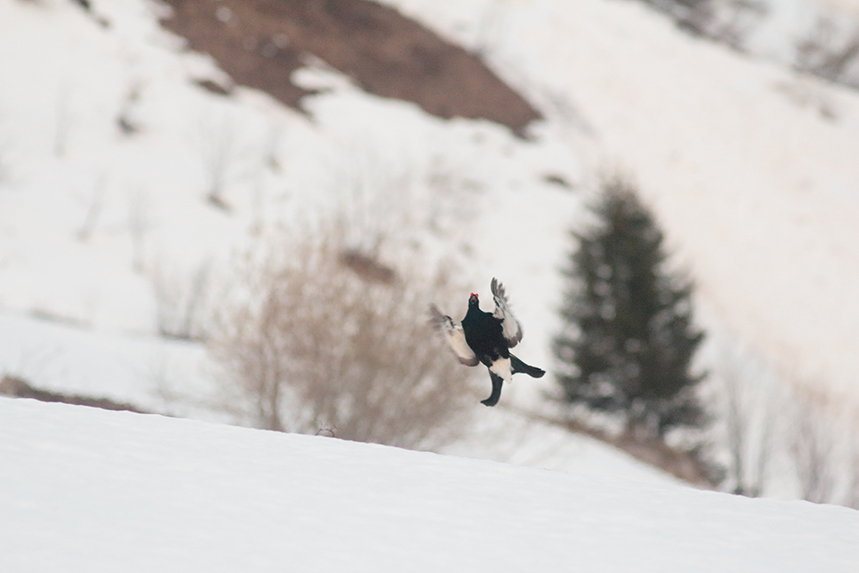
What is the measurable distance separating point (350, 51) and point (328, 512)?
2968cm

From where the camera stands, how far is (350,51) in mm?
30328

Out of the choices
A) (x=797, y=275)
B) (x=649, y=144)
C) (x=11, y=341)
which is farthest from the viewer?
(x=649, y=144)

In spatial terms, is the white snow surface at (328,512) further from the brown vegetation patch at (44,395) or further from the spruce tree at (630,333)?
the spruce tree at (630,333)

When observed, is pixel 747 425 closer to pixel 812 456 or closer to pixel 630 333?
pixel 630 333

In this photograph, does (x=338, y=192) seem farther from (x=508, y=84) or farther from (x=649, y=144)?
(x=649, y=144)

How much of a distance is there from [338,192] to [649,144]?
59.4 feet

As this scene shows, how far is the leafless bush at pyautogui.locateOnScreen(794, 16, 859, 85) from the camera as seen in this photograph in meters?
47.7

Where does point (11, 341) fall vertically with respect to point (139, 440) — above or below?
below

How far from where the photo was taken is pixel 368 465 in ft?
12.5

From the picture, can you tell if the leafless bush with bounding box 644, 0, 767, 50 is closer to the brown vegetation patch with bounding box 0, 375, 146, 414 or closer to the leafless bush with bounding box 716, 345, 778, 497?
the leafless bush with bounding box 716, 345, 778, 497

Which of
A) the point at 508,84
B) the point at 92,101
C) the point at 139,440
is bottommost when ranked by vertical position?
the point at 92,101

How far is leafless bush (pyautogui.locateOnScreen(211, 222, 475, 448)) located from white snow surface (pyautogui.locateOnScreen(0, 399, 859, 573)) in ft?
14.6

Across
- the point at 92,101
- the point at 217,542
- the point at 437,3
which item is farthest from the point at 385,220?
the point at 437,3

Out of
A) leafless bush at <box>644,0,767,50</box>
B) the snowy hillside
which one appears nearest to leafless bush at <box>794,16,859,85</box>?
leafless bush at <box>644,0,767,50</box>
